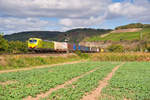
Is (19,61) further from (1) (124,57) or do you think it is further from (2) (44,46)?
(1) (124,57)

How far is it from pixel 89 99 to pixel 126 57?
3092 centimetres

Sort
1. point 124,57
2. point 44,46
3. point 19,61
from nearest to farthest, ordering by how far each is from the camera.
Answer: point 19,61 < point 124,57 < point 44,46

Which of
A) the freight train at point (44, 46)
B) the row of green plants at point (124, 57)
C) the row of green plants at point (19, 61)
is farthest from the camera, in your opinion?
the freight train at point (44, 46)

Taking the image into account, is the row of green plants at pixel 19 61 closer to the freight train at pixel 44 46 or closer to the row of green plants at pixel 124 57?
the freight train at pixel 44 46

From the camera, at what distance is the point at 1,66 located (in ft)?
72.5

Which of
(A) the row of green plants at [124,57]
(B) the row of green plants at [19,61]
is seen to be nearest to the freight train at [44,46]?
(B) the row of green plants at [19,61]

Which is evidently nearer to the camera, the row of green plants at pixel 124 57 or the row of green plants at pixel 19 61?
the row of green plants at pixel 19 61

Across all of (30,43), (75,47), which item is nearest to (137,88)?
(30,43)

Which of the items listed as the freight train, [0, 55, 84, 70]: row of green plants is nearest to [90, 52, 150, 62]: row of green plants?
the freight train

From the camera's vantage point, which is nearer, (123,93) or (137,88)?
(123,93)

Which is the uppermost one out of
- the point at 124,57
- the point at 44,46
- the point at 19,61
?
the point at 44,46

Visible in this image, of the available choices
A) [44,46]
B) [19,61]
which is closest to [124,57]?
[44,46]

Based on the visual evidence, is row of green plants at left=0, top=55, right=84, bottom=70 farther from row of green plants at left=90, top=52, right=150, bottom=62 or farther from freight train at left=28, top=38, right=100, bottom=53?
row of green plants at left=90, top=52, right=150, bottom=62

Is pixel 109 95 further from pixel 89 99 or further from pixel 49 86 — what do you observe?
pixel 49 86
